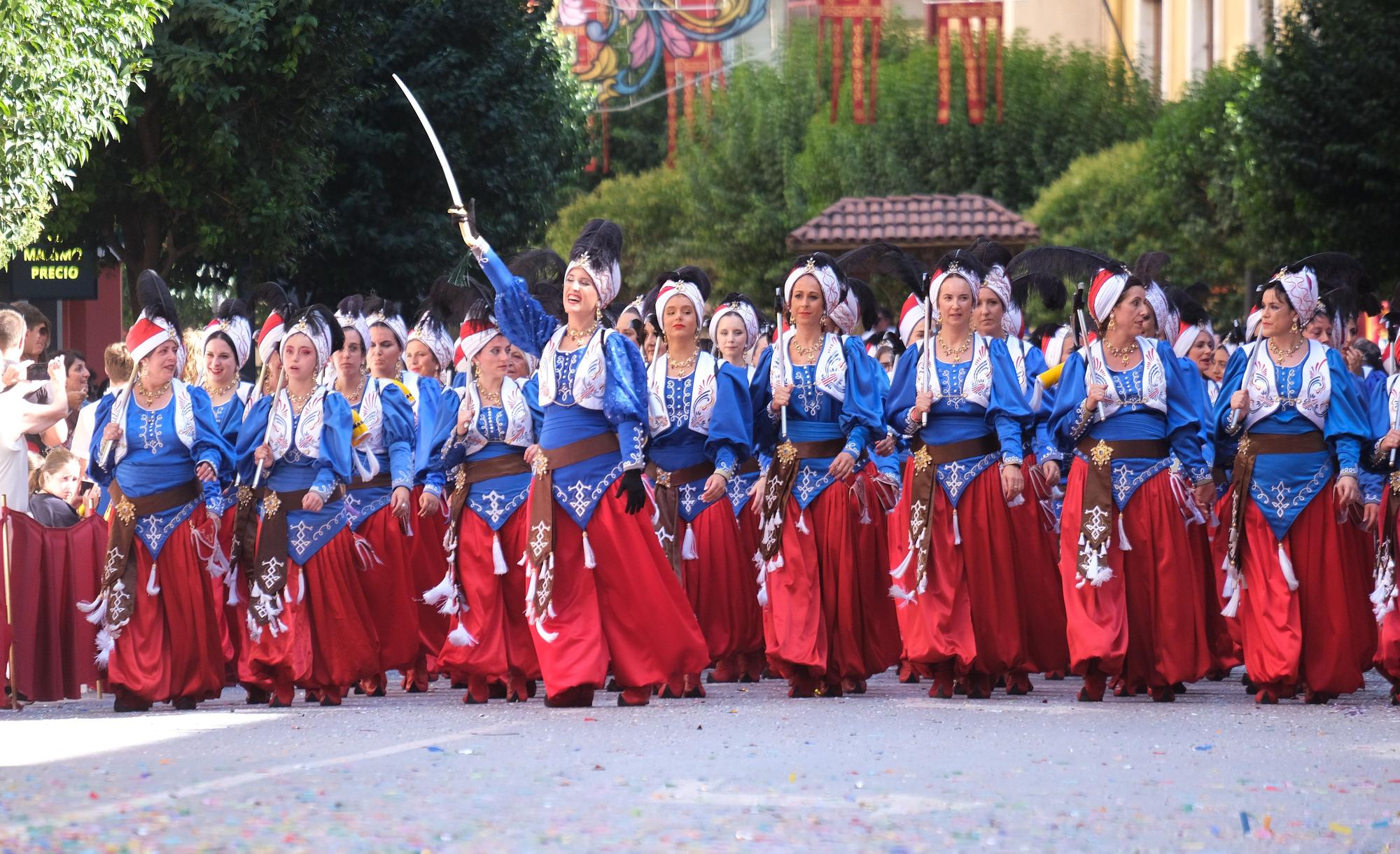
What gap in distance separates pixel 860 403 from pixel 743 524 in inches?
48.6

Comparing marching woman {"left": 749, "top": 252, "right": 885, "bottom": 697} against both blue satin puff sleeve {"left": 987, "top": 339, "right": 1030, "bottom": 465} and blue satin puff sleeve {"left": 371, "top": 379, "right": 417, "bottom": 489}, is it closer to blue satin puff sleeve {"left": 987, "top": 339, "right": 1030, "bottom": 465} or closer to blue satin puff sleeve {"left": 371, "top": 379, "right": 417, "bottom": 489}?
blue satin puff sleeve {"left": 987, "top": 339, "right": 1030, "bottom": 465}

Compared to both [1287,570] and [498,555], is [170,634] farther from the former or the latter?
[1287,570]

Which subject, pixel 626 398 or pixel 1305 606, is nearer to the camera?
pixel 626 398

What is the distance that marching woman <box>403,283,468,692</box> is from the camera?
1098 cm

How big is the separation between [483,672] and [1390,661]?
396 centimetres

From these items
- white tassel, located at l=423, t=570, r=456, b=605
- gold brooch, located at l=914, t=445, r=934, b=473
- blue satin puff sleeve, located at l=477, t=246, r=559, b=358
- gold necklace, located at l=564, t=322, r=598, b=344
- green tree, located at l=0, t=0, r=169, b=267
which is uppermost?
green tree, located at l=0, t=0, r=169, b=267

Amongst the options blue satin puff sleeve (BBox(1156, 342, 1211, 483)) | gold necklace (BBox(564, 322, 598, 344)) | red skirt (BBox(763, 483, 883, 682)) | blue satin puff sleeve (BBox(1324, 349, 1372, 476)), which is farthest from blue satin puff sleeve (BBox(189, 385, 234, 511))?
blue satin puff sleeve (BBox(1324, 349, 1372, 476))

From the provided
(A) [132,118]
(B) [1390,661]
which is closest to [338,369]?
(B) [1390,661]

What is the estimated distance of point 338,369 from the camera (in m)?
11.6

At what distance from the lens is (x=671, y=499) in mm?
11133

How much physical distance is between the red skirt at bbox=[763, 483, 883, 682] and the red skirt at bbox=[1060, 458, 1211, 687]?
38.7 inches

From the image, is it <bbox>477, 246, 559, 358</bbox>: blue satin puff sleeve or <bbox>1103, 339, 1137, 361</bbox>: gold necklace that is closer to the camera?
<bbox>477, 246, 559, 358</bbox>: blue satin puff sleeve

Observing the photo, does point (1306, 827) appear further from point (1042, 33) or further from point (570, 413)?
point (1042, 33)

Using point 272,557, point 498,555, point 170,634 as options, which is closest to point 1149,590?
point 498,555
